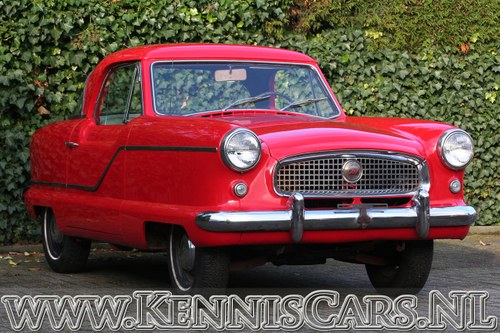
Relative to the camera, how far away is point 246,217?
708 centimetres

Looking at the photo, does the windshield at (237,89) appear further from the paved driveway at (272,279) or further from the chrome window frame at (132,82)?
the paved driveway at (272,279)

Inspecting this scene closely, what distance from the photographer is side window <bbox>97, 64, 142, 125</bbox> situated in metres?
8.49

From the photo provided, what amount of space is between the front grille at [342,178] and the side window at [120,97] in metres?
1.50

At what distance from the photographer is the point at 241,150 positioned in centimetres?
715

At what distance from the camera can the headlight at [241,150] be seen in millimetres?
7125

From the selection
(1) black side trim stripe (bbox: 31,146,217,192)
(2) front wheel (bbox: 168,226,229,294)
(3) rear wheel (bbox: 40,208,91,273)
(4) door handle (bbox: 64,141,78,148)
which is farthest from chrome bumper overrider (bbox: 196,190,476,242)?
(3) rear wheel (bbox: 40,208,91,273)

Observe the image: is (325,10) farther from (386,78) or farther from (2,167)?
(2,167)

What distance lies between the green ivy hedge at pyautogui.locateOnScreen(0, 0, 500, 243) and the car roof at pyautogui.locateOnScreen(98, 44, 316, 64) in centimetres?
225

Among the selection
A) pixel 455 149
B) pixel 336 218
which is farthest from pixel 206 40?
pixel 336 218

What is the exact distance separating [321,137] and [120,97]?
195cm

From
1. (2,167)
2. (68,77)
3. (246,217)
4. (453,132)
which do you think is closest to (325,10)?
(68,77)

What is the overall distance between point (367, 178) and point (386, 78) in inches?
201

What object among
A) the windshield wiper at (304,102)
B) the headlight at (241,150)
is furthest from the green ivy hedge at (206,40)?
the headlight at (241,150)

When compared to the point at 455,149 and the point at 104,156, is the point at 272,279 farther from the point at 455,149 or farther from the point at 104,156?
the point at 455,149
